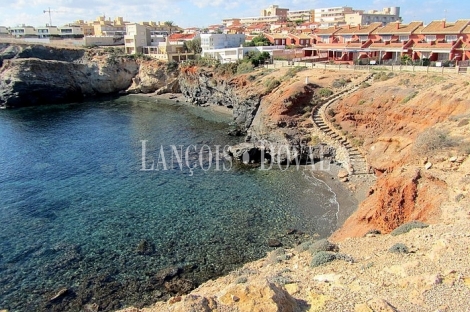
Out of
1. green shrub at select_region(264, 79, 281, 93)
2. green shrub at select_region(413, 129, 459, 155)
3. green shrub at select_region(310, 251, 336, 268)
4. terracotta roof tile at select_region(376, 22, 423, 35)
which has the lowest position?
green shrub at select_region(310, 251, 336, 268)

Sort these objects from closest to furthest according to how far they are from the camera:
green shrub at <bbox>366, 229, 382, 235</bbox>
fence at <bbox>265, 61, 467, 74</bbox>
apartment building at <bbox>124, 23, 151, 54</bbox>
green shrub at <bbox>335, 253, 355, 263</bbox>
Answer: green shrub at <bbox>335, 253, 355, 263</bbox>, green shrub at <bbox>366, 229, 382, 235</bbox>, fence at <bbox>265, 61, 467, 74</bbox>, apartment building at <bbox>124, 23, 151, 54</bbox>

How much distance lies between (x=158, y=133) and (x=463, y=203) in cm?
4139

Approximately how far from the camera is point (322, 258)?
55.4ft

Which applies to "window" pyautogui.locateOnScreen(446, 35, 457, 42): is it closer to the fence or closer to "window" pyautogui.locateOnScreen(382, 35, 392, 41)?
"window" pyautogui.locateOnScreen(382, 35, 392, 41)

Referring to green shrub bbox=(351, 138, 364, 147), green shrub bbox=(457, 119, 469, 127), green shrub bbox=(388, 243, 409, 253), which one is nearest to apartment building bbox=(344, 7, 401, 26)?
green shrub bbox=(351, 138, 364, 147)

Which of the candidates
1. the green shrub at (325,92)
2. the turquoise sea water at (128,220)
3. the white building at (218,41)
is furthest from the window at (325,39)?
the turquoise sea water at (128,220)

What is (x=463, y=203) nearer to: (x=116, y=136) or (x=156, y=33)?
(x=116, y=136)

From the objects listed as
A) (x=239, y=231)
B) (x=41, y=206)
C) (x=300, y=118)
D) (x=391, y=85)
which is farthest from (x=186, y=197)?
(x=391, y=85)

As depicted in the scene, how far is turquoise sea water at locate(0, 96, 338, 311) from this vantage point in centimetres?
2162

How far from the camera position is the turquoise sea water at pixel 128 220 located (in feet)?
70.9

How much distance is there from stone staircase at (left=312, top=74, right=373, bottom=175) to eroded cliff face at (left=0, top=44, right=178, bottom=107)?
4634 centimetres

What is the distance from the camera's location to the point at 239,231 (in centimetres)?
2648

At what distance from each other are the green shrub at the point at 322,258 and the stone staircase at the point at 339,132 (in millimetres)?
17843

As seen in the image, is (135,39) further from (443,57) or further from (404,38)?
(443,57)
